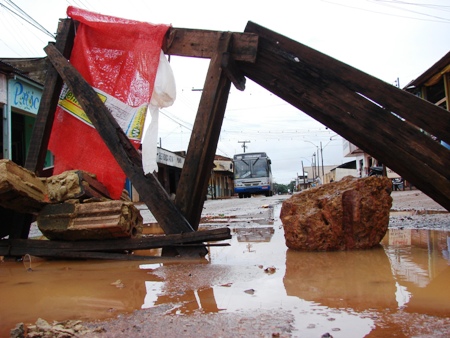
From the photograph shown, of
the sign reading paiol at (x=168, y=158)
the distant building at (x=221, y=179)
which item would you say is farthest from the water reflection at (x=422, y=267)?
the distant building at (x=221, y=179)

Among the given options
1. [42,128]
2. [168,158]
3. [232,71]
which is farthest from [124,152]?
[168,158]

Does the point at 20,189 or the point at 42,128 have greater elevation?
the point at 42,128

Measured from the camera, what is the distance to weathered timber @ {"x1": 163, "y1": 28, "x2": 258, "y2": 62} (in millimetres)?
3850

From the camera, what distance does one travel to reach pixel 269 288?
283 centimetres

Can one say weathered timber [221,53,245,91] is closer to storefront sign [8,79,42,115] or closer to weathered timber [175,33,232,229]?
weathered timber [175,33,232,229]

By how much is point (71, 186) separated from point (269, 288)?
7.52ft

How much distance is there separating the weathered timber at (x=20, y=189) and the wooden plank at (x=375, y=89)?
8.57 ft

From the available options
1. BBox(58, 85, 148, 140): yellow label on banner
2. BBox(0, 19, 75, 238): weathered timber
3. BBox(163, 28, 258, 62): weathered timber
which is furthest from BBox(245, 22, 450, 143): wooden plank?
BBox(0, 19, 75, 238): weathered timber

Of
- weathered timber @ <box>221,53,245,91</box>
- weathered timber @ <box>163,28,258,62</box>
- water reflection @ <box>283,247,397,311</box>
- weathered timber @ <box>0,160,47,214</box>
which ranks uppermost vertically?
weathered timber @ <box>163,28,258,62</box>

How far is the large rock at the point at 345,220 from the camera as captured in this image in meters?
4.45

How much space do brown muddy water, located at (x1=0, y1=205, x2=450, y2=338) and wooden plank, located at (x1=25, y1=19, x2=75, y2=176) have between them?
1.06m

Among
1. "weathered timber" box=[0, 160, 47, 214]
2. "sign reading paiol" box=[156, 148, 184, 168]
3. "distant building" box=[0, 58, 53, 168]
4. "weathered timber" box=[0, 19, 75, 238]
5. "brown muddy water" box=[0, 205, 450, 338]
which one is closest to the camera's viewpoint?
"brown muddy water" box=[0, 205, 450, 338]

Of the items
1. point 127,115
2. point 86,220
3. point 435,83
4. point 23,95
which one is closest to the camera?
point 86,220

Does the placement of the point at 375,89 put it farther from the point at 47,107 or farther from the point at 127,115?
the point at 47,107
